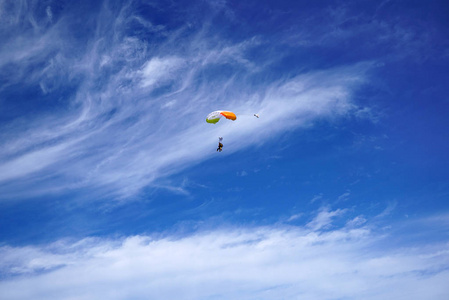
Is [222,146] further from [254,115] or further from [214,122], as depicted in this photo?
[254,115]

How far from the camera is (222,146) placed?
296ft

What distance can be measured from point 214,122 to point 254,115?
42.4 feet

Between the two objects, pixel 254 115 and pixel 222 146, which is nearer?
pixel 254 115

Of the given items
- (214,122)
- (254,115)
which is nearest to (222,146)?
(214,122)

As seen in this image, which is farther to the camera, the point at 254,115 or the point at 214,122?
the point at 214,122

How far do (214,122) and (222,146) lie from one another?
722 cm

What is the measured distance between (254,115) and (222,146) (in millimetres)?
16317

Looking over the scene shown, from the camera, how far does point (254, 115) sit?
77.1 metres
